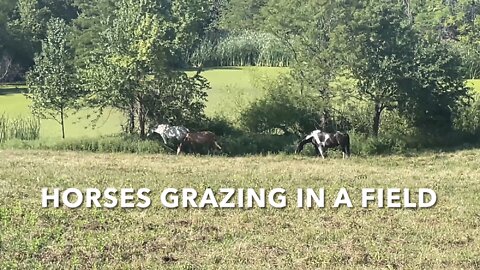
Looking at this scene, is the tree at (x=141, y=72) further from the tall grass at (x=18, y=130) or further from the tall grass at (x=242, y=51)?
the tall grass at (x=242, y=51)

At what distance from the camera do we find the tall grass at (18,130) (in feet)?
57.8

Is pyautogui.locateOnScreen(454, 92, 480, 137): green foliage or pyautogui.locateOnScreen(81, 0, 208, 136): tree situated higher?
pyautogui.locateOnScreen(81, 0, 208, 136): tree

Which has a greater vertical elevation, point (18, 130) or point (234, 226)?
point (18, 130)

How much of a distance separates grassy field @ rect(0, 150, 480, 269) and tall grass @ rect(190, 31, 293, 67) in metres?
8.56

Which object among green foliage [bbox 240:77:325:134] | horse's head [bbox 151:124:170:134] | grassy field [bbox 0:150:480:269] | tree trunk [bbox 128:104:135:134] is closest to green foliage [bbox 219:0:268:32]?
green foliage [bbox 240:77:325:134]

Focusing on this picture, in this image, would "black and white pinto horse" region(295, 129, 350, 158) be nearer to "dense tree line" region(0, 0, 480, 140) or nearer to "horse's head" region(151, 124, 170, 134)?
"dense tree line" region(0, 0, 480, 140)

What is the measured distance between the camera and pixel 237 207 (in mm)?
9477

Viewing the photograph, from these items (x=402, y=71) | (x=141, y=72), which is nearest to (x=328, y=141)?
(x=402, y=71)

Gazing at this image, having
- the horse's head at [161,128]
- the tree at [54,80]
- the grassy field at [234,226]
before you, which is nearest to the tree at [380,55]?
the grassy field at [234,226]

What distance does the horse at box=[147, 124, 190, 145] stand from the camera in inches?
644

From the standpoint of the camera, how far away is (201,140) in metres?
16.0

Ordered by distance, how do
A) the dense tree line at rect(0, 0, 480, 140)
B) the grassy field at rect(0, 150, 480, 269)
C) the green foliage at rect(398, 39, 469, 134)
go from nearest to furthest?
the grassy field at rect(0, 150, 480, 269)
the dense tree line at rect(0, 0, 480, 140)
the green foliage at rect(398, 39, 469, 134)

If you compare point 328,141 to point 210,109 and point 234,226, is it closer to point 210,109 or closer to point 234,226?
point 210,109

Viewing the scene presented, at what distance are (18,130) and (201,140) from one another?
5184 millimetres
